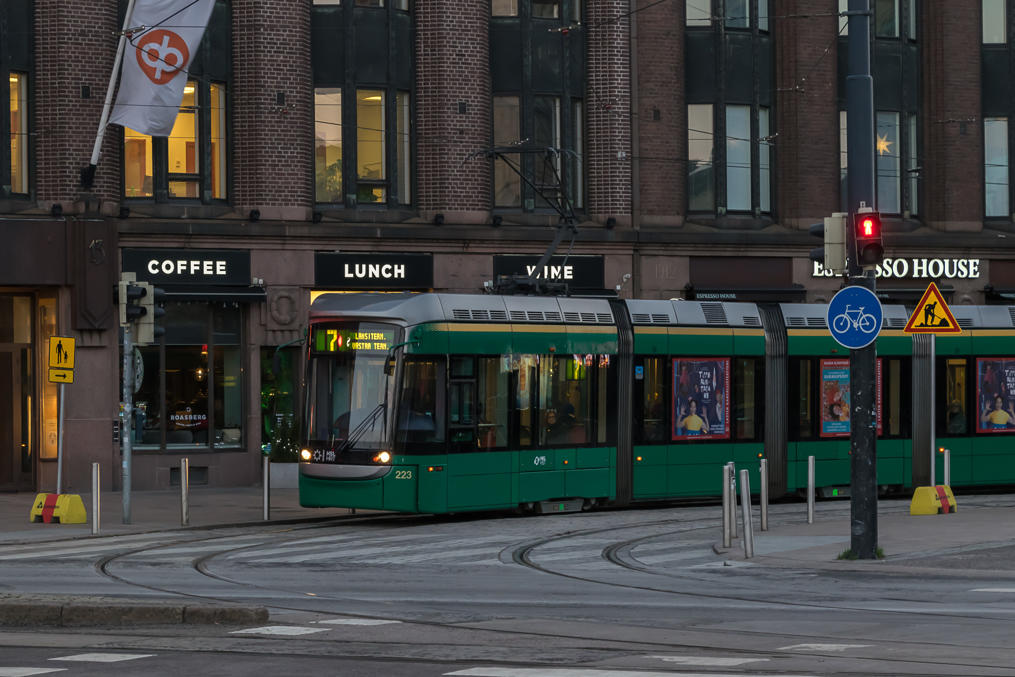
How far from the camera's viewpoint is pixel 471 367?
23500mm

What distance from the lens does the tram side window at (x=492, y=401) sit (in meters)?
23.6

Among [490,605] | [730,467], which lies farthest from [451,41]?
[490,605]

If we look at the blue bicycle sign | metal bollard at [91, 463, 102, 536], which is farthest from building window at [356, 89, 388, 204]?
the blue bicycle sign

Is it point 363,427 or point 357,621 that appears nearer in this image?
point 357,621

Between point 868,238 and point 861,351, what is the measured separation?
46.7 inches

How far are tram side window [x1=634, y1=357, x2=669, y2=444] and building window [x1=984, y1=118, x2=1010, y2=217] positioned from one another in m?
16.1

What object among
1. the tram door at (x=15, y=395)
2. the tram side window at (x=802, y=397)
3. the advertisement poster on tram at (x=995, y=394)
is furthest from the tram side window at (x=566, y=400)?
the tram door at (x=15, y=395)

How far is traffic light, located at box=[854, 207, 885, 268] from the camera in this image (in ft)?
58.5

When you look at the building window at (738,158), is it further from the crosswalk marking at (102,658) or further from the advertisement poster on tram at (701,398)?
the crosswalk marking at (102,658)

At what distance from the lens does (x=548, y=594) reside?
50.8 feet

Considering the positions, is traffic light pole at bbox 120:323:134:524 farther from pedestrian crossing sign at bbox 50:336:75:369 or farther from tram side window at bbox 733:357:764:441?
tram side window at bbox 733:357:764:441

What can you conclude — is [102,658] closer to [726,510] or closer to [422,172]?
[726,510]

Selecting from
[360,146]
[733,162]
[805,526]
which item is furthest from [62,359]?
[733,162]

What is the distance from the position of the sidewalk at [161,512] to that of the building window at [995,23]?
19675mm
